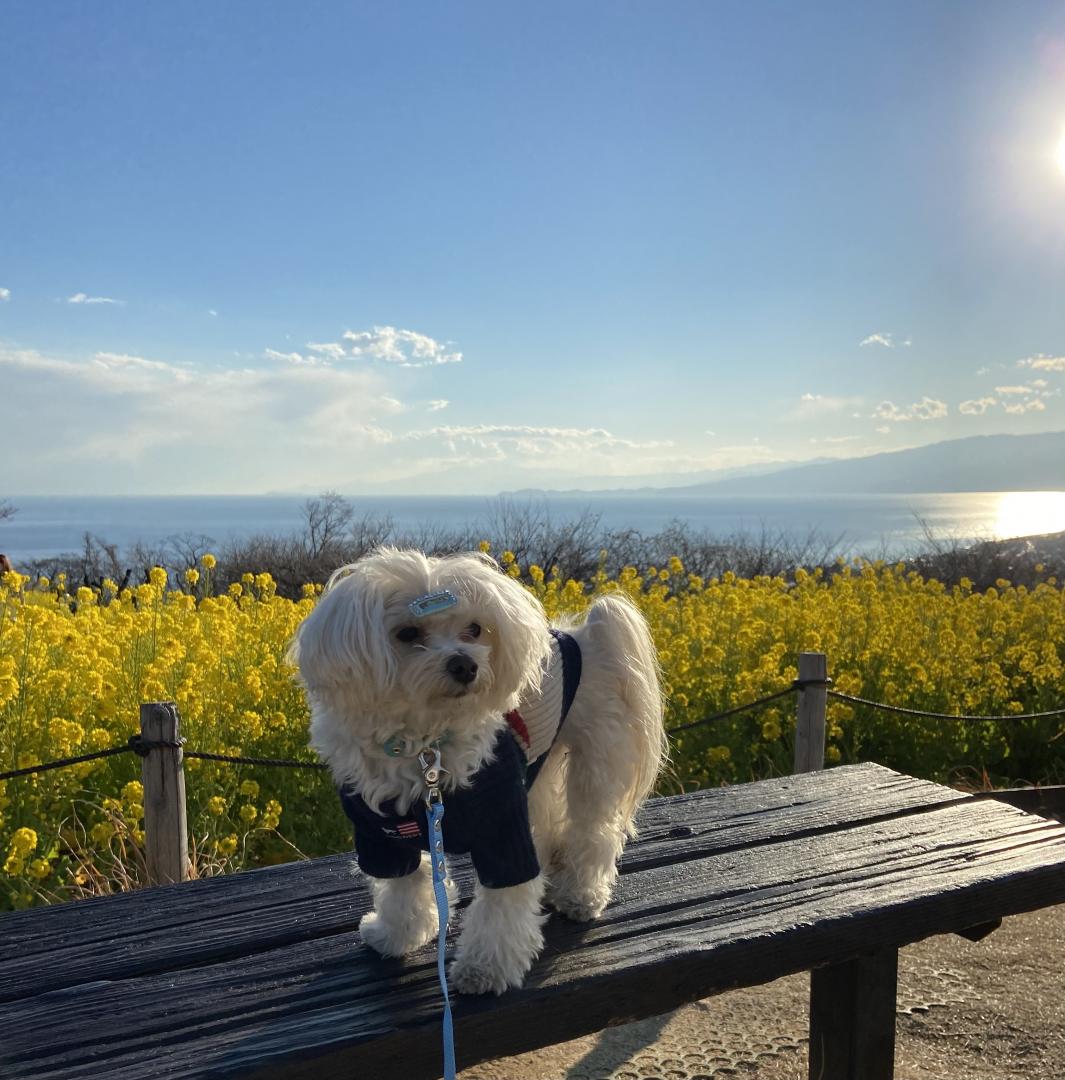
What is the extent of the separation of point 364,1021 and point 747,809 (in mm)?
1784

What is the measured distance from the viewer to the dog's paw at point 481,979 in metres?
Answer: 2.12

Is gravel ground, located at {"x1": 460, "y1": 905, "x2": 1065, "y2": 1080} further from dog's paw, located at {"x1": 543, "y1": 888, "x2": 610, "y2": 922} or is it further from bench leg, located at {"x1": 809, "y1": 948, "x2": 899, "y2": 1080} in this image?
dog's paw, located at {"x1": 543, "y1": 888, "x2": 610, "y2": 922}

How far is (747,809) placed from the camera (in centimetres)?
340

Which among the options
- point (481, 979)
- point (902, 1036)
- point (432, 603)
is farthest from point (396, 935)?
point (902, 1036)

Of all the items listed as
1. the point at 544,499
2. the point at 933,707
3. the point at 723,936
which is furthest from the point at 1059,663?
the point at 544,499

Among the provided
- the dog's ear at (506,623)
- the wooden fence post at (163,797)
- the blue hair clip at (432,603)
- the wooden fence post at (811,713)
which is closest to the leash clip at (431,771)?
the dog's ear at (506,623)

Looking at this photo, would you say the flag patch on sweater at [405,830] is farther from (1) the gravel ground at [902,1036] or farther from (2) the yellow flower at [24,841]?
(2) the yellow flower at [24,841]

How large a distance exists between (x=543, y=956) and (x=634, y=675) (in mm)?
742

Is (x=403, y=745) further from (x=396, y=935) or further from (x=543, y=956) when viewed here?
(x=543, y=956)

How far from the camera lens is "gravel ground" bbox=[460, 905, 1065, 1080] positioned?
11.0ft

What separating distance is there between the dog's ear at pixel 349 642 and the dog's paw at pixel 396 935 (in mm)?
669

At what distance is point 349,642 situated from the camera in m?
1.95

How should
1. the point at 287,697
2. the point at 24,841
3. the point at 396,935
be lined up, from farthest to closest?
the point at 287,697, the point at 24,841, the point at 396,935

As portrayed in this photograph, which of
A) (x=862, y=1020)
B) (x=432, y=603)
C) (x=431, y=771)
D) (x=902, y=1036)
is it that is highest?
(x=432, y=603)
